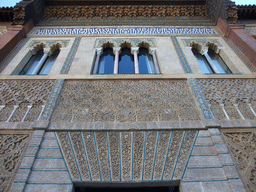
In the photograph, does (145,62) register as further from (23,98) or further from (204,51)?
(23,98)

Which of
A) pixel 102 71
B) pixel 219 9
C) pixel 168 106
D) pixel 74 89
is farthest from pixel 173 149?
pixel 219 9

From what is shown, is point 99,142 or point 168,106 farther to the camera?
point 168,106

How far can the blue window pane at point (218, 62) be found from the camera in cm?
364

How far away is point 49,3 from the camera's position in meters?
5.18

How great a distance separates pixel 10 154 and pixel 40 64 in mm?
2143

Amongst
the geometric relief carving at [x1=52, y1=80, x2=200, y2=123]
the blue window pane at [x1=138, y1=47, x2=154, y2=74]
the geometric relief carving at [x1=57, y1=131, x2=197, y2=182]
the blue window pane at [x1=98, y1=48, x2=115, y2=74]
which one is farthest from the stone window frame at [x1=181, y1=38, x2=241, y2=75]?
the geometric relief carving at [x1=57, y1=131, x2=197, y2=182]

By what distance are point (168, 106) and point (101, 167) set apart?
1.24m

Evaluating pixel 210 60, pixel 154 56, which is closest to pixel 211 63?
pixel 210 60

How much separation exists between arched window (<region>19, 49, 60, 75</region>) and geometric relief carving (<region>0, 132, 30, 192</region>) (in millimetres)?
1666

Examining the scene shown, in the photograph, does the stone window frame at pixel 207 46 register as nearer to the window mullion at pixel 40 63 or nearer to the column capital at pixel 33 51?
the window mullion at pixel 40 63

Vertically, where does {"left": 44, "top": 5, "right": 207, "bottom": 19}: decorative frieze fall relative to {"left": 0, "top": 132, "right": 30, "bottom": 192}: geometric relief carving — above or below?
above

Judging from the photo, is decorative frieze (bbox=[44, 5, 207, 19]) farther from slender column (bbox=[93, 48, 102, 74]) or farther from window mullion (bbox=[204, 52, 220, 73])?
window mullion (bbox=[204, 52, 220, 73])

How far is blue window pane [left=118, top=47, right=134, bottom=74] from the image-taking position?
144 inches

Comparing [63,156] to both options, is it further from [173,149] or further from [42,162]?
[173,149]
